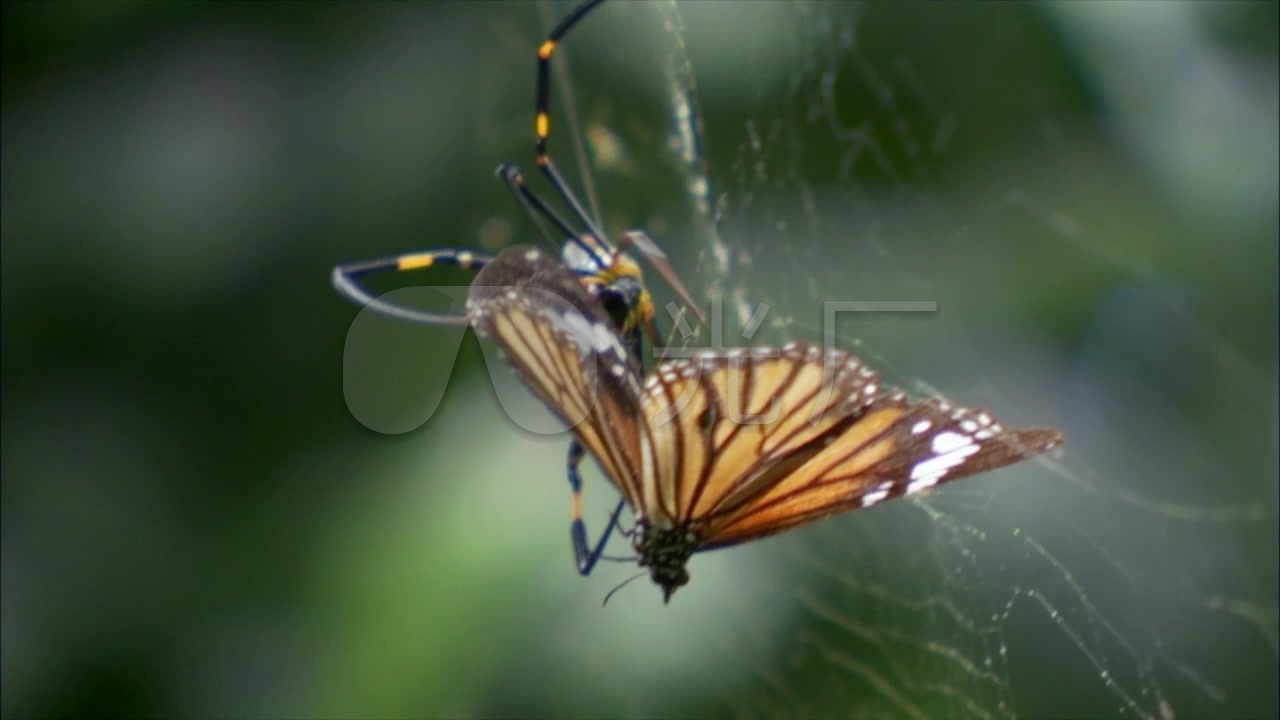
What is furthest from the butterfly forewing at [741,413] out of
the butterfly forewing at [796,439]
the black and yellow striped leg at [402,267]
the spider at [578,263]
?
the black and yellow striped leg at [402,267]

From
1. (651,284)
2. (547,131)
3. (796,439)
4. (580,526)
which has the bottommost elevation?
(580,526)

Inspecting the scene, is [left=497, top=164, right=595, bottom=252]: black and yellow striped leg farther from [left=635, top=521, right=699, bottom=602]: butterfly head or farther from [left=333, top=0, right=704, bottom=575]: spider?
[left=635, top=521, right=699, bottom=602]: butterfly head

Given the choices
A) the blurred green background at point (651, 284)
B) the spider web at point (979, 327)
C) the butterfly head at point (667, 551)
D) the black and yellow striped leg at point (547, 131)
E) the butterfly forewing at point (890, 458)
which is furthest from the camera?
the blurred green background at point (651, 284)

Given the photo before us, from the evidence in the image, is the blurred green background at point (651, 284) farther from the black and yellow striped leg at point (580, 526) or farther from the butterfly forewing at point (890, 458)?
the butterfly forewing at point (890, 458)

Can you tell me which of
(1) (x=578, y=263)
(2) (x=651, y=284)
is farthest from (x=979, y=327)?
(1) (x=578, y=263)

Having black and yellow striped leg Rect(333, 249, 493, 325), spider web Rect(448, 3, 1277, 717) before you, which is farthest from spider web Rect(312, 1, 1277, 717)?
black and yellow striped leg Rect(333, 249, 493, 325)

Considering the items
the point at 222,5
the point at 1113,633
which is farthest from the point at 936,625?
the point at 222,5

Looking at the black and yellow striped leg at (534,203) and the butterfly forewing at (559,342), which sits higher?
the black and yellow striped leg at (534,203)

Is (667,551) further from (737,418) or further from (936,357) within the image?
(936,357)
